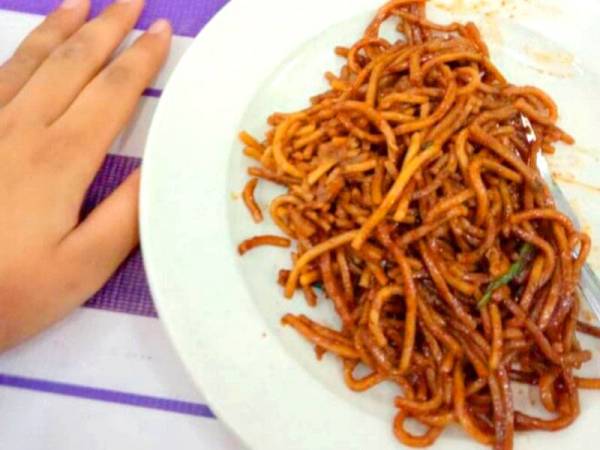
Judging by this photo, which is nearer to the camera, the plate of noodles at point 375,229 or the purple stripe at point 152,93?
the plate of noodles at point 375,229

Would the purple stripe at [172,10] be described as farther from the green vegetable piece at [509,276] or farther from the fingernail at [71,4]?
the green vegetable piece at [509,276]

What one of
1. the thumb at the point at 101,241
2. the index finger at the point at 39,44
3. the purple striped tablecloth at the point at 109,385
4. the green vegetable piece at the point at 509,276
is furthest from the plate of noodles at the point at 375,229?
the index finger at the point at 39,44

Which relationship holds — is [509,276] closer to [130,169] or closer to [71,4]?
[130,169]

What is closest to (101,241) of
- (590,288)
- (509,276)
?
(509,276)

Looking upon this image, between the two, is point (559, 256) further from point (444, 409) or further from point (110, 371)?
point (110, 371)

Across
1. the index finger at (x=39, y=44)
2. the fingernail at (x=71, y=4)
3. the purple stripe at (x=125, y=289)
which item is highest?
the fingernail at (x=71, y=4)

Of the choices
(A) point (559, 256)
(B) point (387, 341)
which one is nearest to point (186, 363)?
(B) point (387, 341)
